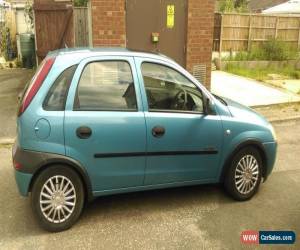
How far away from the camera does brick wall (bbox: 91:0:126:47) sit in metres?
8.12

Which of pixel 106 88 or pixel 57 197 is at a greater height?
pixel 106 88

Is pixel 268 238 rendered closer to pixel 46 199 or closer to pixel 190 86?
pixel 190 86

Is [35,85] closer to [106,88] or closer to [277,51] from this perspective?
[106,88]

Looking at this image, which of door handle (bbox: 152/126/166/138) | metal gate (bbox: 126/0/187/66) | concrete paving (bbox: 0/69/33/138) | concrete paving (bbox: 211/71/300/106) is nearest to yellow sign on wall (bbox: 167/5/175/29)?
metal gate (bbox: 126/0/187/66)

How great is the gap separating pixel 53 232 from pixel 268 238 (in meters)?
2.14

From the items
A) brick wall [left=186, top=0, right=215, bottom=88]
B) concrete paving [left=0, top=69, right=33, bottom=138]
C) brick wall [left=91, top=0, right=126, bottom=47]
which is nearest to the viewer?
concrete paving [left=0, top=69, right=33, bottom=138]

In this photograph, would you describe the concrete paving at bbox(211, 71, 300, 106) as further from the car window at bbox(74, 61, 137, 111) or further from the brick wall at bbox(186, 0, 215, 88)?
the car window at bbox(74, 61, 137, 111)

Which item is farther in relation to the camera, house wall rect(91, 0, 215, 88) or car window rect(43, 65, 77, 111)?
house wall rect(91, 0, 215, 88)

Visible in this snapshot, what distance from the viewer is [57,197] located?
3.98 m

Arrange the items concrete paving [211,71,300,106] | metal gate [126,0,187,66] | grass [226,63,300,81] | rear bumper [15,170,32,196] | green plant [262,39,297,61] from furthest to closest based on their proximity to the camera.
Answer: green plant [262,39,297,61]
grass [226,63,300,81]
concrete paving [211,71,300,106]
metal gate [126,0,187,66]
rear bumper [15,170,32,196]

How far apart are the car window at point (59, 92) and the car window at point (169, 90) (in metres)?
0.79

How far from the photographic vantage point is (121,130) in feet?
13.3

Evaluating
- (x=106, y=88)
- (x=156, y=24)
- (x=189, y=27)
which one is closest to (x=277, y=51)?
(x=189, y=27)

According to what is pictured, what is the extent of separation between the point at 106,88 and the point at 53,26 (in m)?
7.73
